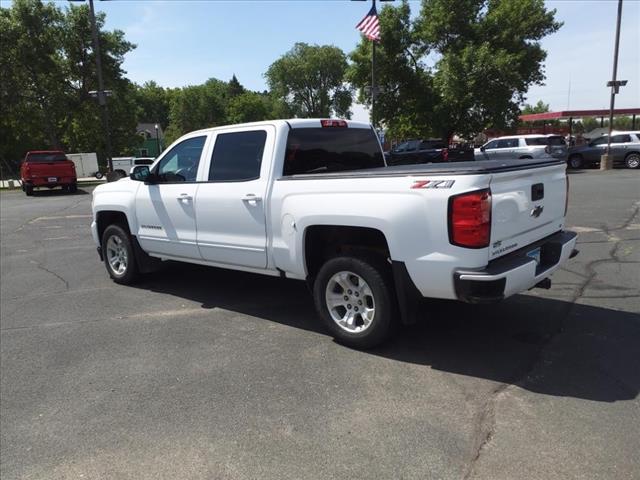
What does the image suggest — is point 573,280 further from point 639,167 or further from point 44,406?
point 639,167

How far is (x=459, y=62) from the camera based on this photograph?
27719 mm

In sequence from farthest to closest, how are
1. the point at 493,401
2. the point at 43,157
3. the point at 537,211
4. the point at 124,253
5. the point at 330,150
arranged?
the point at 43,157 → the point at 124,253 → the point at 330,150 → the point at 537,211 → the point at 493,401

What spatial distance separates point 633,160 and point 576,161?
3011 millimetres

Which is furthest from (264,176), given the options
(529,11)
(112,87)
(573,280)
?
(112,87)

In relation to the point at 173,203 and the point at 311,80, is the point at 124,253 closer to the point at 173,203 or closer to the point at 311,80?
the point at 173,203

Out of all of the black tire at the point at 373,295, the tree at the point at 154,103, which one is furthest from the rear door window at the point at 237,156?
the tree at the point at 154,103

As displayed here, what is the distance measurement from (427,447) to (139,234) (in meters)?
4.58

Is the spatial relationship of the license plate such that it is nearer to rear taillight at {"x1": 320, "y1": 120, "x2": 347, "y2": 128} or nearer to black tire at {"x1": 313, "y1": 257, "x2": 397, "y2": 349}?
black tire at {"x1": 313, "y1": 257, "x2": 397, "y2": 349}

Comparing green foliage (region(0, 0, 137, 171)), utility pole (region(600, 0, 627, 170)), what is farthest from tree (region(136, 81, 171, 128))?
utility pole (region(600, 0, 627, 170))

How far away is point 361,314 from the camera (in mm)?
4355

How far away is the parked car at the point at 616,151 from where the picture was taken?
24.5 metres

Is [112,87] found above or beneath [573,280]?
above

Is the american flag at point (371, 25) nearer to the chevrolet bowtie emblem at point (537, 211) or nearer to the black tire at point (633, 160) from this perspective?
the black tire at point (633, 160)

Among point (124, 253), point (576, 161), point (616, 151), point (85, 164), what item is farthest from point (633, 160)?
point (85, 164)
